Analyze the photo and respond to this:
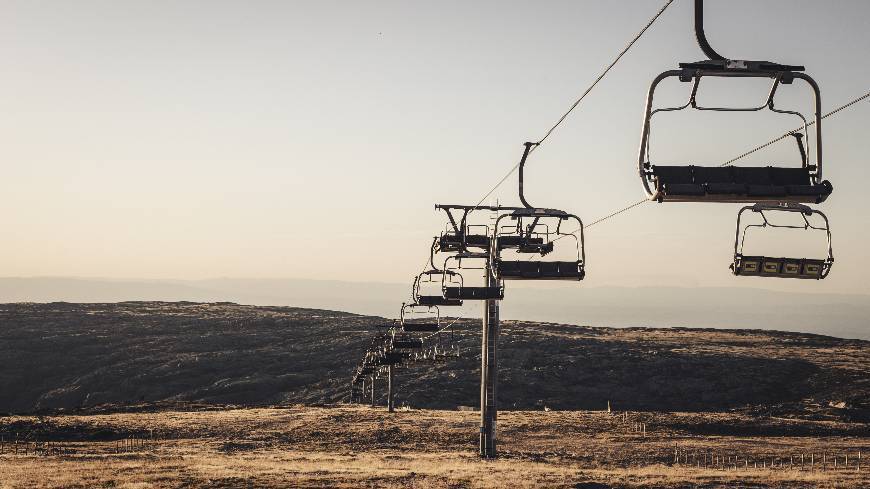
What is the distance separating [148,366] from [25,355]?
1917cm

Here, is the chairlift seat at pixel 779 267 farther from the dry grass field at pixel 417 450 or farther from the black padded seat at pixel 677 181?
the dry grass field at pixel 417 450

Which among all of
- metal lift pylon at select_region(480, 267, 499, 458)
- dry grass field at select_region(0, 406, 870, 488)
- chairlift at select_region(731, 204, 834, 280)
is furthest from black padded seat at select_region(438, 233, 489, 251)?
chairlift at select_region(731, 204, 834, 280)

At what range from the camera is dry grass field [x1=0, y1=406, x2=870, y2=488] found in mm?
31031

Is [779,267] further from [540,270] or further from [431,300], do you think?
[431,300]

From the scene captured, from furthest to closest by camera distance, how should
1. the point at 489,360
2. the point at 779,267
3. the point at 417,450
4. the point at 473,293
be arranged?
the point at 417,450
the point at 489,360
the point at 473,293
the point at 779,267

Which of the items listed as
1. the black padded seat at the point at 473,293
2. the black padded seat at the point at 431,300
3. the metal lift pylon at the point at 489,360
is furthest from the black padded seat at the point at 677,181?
the metal lift pylon at the point at 489,360

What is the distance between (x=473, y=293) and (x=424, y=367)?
67469 millimetres

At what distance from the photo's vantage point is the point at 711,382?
88.2 metres

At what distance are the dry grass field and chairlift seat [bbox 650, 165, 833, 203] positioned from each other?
1967 cm

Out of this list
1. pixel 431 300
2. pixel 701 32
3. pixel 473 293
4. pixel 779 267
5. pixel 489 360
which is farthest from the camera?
pixel 489 360

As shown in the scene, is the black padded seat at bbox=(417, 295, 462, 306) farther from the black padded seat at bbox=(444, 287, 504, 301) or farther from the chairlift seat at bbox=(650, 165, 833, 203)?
the chairlift seat at bbox=(650, 165, 833, 203)

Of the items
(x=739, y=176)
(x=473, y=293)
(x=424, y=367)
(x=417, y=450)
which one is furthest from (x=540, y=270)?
(x=424, y=367)

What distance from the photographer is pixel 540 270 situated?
23.3m

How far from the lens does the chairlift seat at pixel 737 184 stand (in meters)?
12.0
